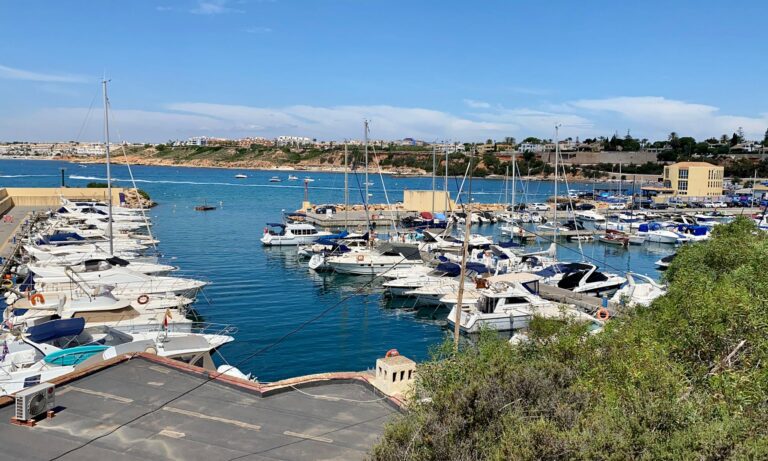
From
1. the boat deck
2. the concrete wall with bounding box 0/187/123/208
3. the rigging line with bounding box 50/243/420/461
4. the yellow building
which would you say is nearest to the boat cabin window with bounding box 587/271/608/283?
the boat deck

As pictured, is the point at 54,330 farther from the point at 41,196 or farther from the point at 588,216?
the point at 588,216

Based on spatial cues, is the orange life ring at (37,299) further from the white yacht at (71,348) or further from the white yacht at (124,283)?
the white yacht at (71,348)

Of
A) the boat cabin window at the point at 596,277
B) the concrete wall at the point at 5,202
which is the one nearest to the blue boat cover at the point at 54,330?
the boat cabin window at the point at 596,277

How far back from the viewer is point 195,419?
13133 mm

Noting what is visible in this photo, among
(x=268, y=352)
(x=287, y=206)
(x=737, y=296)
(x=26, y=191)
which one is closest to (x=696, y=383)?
(x=737, y=296)

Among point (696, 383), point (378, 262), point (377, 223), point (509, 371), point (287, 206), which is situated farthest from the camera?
point (287, 206)

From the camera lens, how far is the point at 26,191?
3120 inches

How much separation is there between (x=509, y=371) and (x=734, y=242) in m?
19.2

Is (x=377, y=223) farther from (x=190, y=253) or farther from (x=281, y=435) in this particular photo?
(x=281, y=435)

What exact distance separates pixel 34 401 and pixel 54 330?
11280 millimetres

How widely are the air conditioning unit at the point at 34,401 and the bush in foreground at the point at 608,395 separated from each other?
8.14 meters

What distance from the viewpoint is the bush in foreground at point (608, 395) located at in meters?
7.47

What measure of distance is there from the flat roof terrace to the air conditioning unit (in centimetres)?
25

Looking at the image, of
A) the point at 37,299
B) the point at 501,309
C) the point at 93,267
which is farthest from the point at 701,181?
the point at 37,299
